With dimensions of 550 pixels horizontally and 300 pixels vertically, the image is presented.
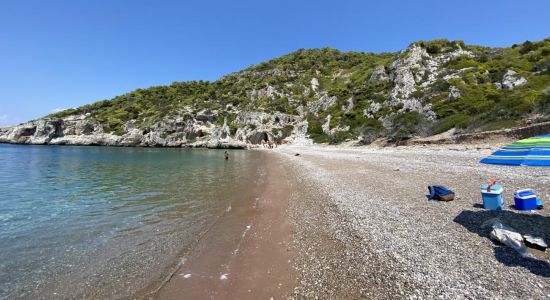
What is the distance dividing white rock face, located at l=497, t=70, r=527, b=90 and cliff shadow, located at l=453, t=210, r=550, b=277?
4389cm

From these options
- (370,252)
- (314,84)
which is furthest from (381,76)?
(370,252)

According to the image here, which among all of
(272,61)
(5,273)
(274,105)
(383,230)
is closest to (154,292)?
(5,273)

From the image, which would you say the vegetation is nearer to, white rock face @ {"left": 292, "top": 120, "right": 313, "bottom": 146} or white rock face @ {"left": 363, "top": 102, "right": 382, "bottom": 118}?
white rock face @ {"left": 363, "top": 102, "right": 382, "bottom": 118}

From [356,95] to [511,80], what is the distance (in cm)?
3256

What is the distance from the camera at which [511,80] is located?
42125mm

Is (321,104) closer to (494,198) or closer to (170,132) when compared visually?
(170,132)

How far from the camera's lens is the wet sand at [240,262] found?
6.03 metres

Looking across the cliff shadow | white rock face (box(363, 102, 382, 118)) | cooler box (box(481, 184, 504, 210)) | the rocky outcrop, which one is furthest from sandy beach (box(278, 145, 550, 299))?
the rocky outcrop

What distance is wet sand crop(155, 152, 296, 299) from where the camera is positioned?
6027 mm

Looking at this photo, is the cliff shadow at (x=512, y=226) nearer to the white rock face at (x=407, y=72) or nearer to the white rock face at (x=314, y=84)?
the white rock face at (x=407, y=72)

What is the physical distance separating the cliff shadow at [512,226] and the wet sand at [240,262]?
453 cm

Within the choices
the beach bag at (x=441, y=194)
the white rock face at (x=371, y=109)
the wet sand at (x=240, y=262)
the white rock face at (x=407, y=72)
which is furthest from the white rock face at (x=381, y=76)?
the wet sand at (x=240, y=262)

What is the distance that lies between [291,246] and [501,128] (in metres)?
28.6

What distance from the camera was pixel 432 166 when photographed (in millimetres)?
18641
